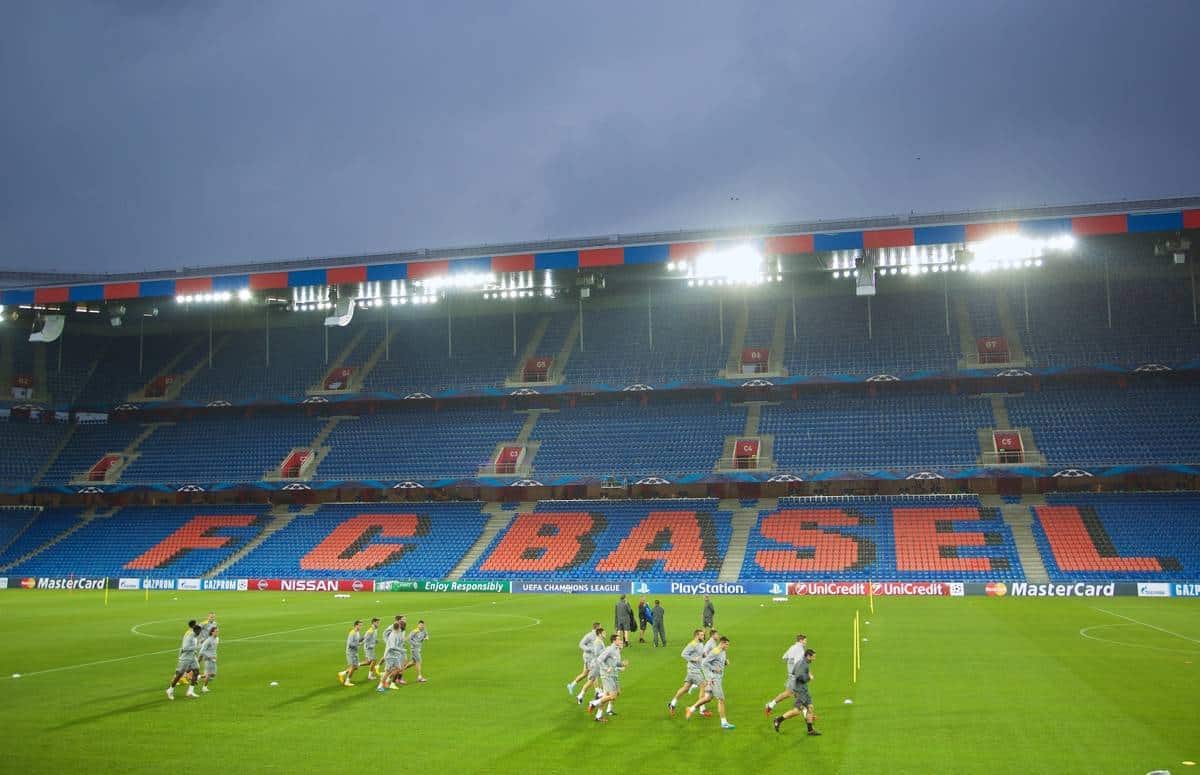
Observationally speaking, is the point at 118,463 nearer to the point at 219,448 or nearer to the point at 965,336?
the point at 219,448

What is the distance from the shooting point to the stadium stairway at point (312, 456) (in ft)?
218

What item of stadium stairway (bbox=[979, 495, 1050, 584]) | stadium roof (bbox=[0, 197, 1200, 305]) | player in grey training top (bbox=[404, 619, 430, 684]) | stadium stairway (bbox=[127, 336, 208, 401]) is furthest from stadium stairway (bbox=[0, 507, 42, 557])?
stadium stairway (bbox=[979, 495, 1050, 584])

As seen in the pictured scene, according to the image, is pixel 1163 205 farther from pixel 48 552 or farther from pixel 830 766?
pixel 48 552

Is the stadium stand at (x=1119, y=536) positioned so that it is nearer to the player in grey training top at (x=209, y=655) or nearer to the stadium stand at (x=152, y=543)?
the player in grey training top at (x=209, y=655)

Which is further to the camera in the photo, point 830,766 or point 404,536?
point 404,536

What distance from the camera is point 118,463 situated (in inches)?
2731

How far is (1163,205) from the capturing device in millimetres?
52156

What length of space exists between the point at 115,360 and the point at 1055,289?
229ft

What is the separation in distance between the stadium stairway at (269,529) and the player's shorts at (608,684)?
154 ft

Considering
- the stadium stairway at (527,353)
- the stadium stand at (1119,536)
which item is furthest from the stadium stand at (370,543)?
the stadium stand at (1119,536)

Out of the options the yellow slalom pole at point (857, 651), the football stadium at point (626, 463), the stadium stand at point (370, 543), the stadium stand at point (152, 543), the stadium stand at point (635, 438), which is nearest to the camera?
the yellow slalom pole at point (857, 651)

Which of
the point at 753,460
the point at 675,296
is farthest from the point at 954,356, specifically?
the point at 675,296

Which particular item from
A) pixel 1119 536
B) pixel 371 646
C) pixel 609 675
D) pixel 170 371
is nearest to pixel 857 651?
pixel 609 675

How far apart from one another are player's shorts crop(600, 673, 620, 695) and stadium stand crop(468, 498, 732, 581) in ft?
114
